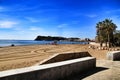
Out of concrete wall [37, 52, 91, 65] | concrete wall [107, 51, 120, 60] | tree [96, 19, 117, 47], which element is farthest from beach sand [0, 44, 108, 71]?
tree [96, 19, 117, 47]

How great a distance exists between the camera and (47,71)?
22.1 feet

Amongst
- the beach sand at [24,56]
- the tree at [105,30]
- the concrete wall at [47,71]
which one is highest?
the tree at [105,30]

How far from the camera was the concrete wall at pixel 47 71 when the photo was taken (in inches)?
225

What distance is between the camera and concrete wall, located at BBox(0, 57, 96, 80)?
5.71 m

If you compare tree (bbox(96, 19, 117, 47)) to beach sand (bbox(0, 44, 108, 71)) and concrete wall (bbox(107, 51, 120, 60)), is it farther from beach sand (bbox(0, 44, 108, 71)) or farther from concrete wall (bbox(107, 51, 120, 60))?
concrete wall (bbox(107, 51, 120, 60))

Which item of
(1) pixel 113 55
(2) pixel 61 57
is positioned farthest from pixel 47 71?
(1) pixel 113 55

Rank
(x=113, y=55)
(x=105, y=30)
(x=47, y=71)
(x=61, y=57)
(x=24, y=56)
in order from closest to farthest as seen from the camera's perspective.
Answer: (x=47, y=71), (x=61, y=57), (x=113, y=55), (x=24, y=56), (x=105, y=30)

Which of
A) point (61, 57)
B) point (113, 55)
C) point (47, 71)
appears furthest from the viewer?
point (113, 55)

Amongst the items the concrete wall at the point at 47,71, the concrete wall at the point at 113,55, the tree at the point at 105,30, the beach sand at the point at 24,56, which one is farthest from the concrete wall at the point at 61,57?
the tree at the point at 105,30

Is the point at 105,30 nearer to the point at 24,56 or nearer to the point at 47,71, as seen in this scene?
the point at 24,56

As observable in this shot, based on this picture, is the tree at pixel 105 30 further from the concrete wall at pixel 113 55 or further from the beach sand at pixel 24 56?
the concrete wall at pixel 113 55

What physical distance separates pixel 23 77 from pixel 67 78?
2.51 m

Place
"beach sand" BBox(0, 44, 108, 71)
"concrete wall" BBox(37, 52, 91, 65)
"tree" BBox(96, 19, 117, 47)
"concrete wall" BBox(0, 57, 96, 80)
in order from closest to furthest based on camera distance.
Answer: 1. "concrete wall" BBox(0, 57, 96, 80)
2. "concrete wall" BBox(37, 52, 91, 65)
3. "beach sand" BBox(0, 44, 108, 71)
4. "tree" BBox(96, 19, 117, 47)

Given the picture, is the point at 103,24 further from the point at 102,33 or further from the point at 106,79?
the point at 106,79
